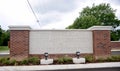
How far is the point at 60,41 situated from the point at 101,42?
10.5 ft

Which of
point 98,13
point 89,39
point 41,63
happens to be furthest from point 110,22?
point 41,63

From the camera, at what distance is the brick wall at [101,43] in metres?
15.5

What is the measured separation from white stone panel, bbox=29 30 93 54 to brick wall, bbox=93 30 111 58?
0.42 metres

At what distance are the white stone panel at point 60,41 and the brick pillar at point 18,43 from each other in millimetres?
548

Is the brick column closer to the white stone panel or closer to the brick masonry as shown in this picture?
the brick masonry

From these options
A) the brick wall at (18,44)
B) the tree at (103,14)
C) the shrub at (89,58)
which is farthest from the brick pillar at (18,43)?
the tree at (103,14)

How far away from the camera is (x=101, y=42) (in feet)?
51.1

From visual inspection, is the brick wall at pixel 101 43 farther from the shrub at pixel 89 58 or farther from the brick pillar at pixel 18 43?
the brick pillar at pixel 18 43

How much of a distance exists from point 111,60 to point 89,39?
2471 millimetres

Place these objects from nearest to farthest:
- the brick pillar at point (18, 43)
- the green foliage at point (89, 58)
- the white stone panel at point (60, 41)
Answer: the green foliage at point (89, 58) → the brick pillar at point (18, 43) → the white stone panel at point (60, 41)

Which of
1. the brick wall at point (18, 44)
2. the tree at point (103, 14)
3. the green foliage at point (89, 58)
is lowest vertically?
the green foliage at point (89, 58)

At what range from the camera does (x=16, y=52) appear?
48.7 feet

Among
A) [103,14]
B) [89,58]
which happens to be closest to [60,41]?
[89,58]

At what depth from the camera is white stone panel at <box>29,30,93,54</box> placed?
15.4 m
